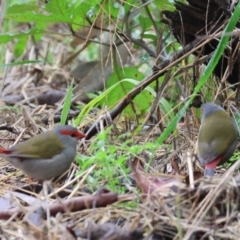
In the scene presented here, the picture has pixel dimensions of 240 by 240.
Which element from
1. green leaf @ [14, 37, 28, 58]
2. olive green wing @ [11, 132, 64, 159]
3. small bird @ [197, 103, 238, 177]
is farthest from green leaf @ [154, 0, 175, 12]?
green leaf @ [14, 37, 28, 58]

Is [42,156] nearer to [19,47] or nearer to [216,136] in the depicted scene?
[216,136]

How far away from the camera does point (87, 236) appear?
2381 mm

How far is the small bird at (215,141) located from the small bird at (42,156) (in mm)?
637

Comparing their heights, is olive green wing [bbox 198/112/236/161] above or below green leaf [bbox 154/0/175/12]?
below

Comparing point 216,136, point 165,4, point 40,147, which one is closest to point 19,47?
point 165,4

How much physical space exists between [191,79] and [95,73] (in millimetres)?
1548

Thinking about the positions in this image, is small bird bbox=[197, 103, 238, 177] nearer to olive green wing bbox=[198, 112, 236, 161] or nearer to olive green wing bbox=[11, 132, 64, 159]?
olive green wing bbox=[198, 112, 236, 161]

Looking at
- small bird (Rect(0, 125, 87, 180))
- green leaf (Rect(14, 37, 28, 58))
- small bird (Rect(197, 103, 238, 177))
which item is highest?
small bird (Rect(197, 103, 238, 177))

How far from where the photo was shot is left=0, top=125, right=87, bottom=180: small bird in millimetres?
3111

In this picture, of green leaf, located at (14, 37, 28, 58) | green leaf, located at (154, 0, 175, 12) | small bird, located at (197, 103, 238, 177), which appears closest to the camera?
small bird, located at (197, 103, 238, 177)

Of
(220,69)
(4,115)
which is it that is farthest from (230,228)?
(4,115)

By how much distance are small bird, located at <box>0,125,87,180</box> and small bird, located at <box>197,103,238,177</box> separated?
0.64 m

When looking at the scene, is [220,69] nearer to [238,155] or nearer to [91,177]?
[238,155]

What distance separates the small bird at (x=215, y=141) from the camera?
9.96 ft
